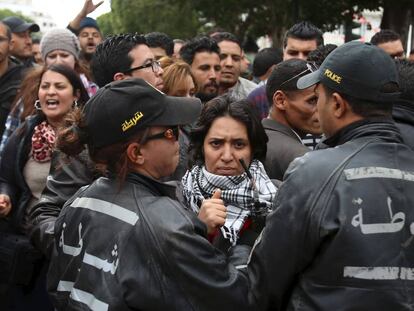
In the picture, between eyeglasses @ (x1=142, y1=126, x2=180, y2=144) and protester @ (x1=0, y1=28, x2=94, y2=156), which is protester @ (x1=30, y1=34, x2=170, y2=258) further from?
protester @ (x1=0, y1=28, x2=94, y2=156)

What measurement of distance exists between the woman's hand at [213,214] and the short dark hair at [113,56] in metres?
1.85

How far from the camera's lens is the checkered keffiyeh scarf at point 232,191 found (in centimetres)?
339

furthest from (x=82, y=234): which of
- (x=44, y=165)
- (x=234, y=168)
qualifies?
(x=44, y=165)

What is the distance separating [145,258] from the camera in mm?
2699

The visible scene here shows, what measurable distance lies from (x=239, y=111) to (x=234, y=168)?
320 mm

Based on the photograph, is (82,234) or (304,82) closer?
(82,234)

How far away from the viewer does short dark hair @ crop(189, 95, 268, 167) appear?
3828 mm

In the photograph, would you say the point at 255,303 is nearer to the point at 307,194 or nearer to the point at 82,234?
the point at 307,194

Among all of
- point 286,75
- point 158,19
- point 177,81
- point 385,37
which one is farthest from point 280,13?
point 286,75

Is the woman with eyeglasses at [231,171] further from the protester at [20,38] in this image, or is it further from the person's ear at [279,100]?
the protester at [20,38]

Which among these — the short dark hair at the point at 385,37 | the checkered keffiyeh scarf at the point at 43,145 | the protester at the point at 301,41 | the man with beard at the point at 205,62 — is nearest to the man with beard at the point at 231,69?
the man with beard at the point at 205,62

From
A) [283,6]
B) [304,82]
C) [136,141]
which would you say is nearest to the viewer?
[136,141]

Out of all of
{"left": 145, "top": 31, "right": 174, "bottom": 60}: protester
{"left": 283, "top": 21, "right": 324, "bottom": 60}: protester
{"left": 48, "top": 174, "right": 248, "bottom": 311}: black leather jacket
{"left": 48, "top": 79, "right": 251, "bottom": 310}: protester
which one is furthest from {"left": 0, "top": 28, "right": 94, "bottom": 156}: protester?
{"left": 48, "top": 174, "right": 248, "bottom": 311}: black leather jacket

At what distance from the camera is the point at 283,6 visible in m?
26.1
